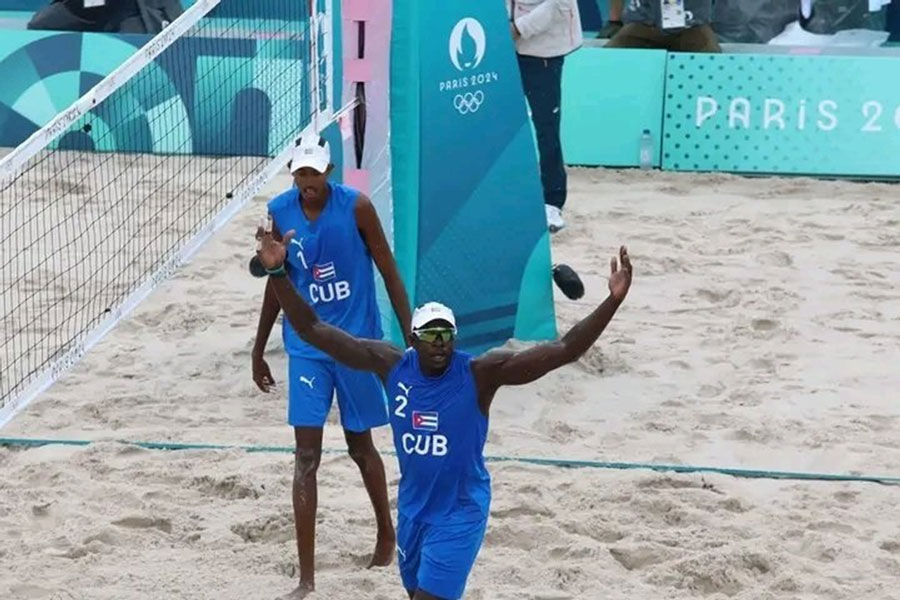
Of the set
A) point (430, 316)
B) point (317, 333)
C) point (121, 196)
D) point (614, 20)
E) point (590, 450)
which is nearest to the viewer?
point (430, 316)

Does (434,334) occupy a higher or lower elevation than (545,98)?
higher

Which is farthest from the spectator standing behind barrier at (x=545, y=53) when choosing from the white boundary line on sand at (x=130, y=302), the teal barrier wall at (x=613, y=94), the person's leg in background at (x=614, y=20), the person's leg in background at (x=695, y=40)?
the person's leg in background at (x=614, y=20)

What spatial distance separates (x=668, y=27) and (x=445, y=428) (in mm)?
7921

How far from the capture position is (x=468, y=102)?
26.7ft

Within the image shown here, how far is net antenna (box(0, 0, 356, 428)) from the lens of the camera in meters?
7.41

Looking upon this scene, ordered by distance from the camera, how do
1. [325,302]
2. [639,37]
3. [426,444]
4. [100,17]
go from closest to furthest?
[426,444], [325,302], [639,37], [100,17]

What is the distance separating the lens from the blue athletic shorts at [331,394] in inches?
236

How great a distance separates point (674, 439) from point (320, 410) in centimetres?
223

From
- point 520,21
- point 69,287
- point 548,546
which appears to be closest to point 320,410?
point 548,546

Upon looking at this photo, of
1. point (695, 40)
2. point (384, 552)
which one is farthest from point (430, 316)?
point (695, 40)

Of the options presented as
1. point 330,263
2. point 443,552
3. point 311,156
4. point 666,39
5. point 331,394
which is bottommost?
point 443,552

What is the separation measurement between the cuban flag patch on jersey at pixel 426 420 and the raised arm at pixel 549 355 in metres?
0.17

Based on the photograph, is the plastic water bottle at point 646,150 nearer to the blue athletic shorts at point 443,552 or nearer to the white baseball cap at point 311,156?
the white baseball cap at point 311,156

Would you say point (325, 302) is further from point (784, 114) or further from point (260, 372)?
point (784, 114)
